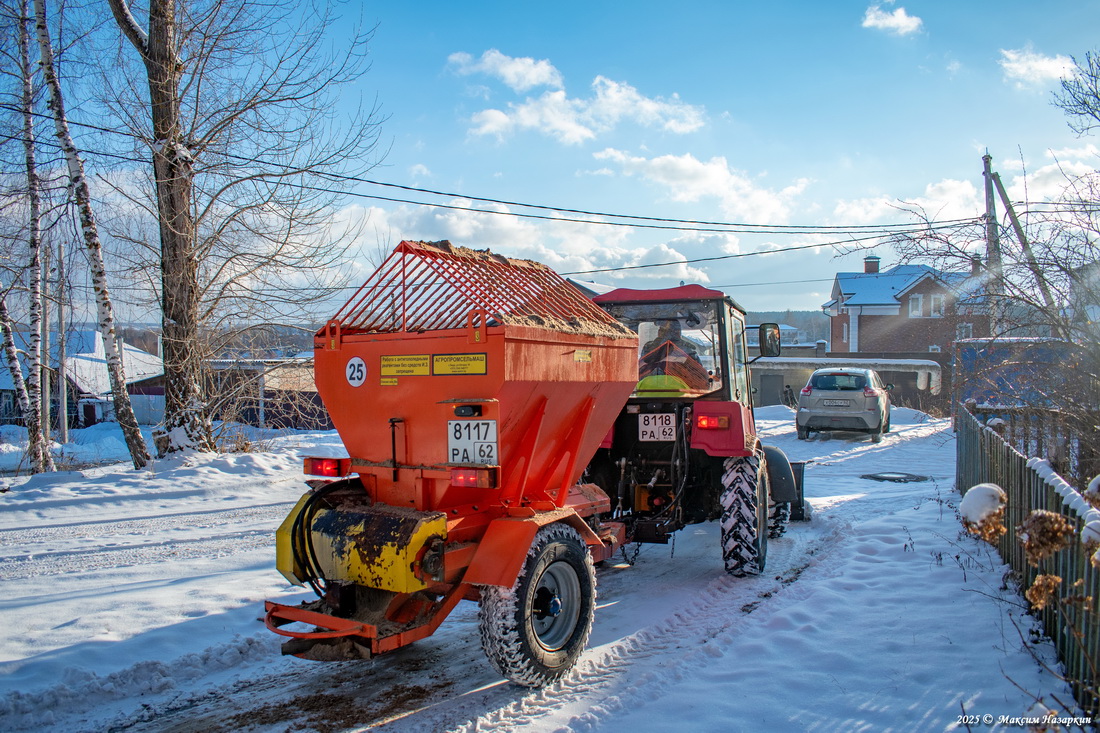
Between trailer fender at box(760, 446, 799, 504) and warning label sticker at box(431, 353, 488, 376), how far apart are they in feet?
13.8

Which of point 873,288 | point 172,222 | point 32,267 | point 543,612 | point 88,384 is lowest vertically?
point 543,612

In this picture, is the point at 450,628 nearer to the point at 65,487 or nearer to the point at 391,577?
the point at 391,577

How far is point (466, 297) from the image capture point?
4.23 m

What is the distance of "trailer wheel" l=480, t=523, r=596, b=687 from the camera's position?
3566 mm

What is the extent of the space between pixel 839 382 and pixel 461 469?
14.6 m

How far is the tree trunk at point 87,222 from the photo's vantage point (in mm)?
10445

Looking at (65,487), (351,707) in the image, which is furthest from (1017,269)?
(65,487)

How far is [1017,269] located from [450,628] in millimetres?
5637

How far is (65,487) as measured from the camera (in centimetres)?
914

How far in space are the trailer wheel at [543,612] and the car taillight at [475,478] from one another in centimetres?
43

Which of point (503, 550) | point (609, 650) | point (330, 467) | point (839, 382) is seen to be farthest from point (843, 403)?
point (330, 467)

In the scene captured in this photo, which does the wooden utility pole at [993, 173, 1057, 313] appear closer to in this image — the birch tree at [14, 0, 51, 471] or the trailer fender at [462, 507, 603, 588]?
the trailer fender at [462, 507, 603, 588]

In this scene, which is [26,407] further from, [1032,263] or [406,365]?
[1032,263]

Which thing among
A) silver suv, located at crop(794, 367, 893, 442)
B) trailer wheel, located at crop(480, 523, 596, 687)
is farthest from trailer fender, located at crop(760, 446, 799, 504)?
silver suv, located at crop(794, 367, 893, 442)
